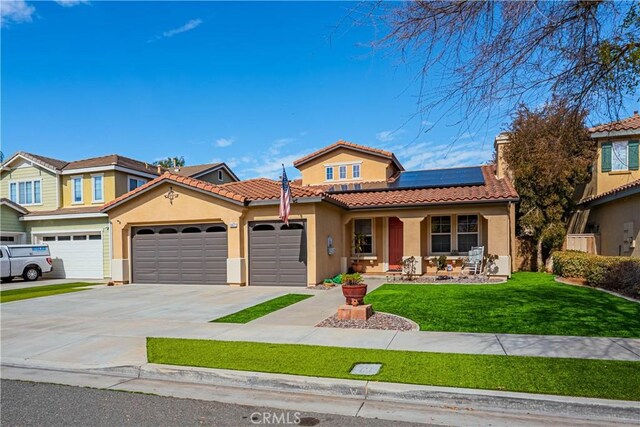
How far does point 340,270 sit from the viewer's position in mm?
18266

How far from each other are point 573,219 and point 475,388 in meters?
18.5

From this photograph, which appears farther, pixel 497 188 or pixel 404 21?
pixel 497 188

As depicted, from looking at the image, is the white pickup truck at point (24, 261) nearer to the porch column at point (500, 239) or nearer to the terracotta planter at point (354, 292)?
the terracotta planter at point (354, 292)

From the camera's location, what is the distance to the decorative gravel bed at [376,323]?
844 cm

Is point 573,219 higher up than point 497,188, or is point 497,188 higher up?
point 497,188

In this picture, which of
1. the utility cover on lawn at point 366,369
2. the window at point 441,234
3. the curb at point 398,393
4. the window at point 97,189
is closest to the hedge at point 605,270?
the window at point 441,234

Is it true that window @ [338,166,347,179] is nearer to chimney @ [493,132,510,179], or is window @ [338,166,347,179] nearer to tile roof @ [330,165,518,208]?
tile roof @ [330,165,518,208]

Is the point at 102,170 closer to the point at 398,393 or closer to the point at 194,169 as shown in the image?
the point at 194,169

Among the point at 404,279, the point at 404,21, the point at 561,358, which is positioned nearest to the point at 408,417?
the point at 561,358

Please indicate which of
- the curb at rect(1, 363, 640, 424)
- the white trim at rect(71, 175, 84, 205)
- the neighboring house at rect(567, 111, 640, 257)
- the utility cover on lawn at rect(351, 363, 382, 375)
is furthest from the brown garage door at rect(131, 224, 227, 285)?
the neighboring house at rect(567, 111, 640, 257)

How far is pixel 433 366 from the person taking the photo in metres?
5.80

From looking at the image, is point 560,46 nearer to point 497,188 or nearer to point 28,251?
point 497,188

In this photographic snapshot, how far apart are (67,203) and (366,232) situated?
17.4 m
